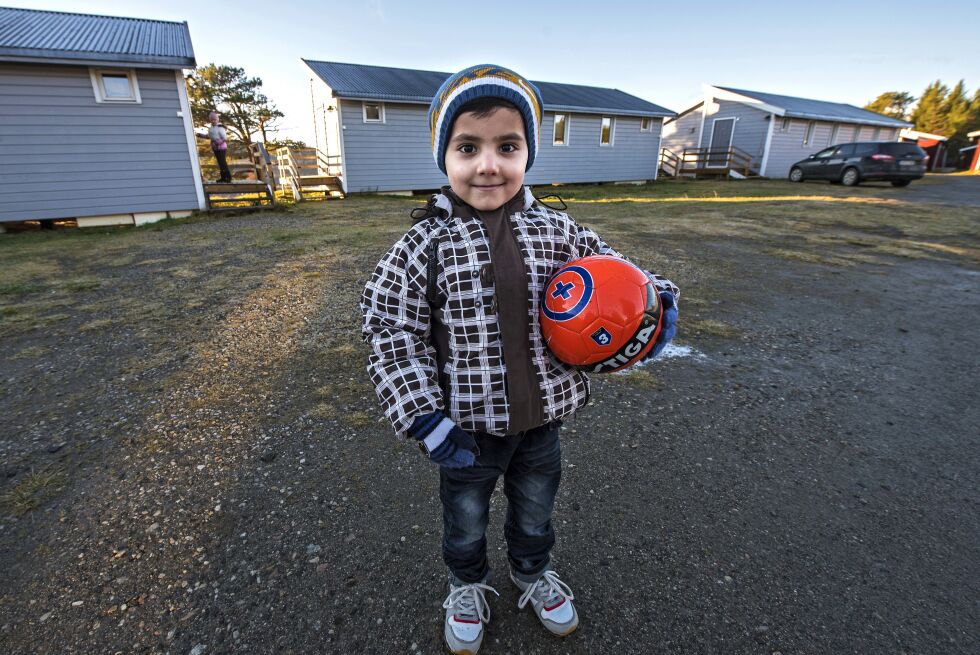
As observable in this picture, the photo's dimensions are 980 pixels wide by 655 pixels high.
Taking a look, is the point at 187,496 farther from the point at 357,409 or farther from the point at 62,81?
the point at 62,81

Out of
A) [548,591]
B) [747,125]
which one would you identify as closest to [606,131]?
[747,125]

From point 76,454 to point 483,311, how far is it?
2.61 metres

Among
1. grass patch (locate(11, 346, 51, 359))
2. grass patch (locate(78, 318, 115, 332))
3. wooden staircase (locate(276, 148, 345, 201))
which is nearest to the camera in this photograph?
grass patch (locate(11, 346, 51, 359))

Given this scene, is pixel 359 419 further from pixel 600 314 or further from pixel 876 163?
pixel 876 163

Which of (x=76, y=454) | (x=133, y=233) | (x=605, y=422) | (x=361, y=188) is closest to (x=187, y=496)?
(x=76, y=454)

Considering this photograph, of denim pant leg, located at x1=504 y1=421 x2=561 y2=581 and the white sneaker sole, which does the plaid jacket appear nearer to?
denim pant leg, located at x1=504 y1=421 x2=561 y2=581

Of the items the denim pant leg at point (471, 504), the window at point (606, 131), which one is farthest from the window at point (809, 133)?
the denim pant leg at point (471, 504)

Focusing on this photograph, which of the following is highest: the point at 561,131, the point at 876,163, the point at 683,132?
the point at 683,132

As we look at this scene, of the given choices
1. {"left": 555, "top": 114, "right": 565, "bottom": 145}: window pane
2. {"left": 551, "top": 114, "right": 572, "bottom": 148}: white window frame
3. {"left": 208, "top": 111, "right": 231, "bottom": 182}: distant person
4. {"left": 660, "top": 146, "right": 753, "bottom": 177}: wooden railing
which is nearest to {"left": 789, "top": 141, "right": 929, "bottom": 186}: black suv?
{"left": 660, "top": 146, "right": 753, "bottom": 177}: wooden railing

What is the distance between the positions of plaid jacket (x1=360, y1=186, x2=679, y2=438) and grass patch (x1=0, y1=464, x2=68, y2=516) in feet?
6.73

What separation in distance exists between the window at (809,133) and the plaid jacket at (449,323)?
96.7 ft

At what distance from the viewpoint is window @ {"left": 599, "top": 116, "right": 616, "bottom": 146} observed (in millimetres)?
20344

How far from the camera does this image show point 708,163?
2523 cm

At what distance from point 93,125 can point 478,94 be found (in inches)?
511
